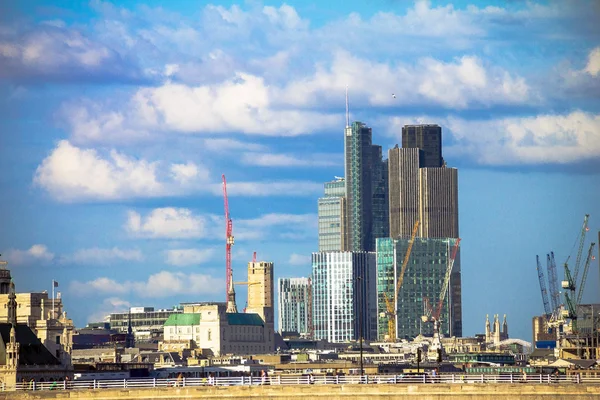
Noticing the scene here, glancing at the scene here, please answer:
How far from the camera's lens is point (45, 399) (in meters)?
142

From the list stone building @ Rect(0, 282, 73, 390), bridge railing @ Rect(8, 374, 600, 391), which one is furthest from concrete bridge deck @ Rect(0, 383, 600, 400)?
stone building @ Rect(0, 282, 73, 390)

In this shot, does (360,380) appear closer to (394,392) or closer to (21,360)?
(394,392)

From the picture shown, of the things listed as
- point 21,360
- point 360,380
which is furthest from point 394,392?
point 21,360

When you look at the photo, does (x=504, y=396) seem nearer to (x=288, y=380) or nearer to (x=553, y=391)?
(x=553, y=391)

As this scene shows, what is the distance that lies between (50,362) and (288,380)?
2173 inches

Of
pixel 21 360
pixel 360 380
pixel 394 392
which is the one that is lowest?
pixel 394 392

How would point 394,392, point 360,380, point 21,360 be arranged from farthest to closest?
point 21,360
point 360,380
point 394,392

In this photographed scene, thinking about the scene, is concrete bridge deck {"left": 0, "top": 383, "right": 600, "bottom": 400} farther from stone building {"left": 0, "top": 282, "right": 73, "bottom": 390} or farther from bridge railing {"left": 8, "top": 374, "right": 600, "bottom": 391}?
stone building {"left": 0, "top": 282, "right": 73, "bottom": 390}

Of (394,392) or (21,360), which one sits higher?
(21,360)

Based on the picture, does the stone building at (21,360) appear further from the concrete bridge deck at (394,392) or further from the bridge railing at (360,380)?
the concrete bridge deck at (394,392)

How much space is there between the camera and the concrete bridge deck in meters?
137

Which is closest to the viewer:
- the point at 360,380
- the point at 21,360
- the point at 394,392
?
the point at 394,392

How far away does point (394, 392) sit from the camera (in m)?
138

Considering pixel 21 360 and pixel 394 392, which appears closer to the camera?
pixel 394 392
